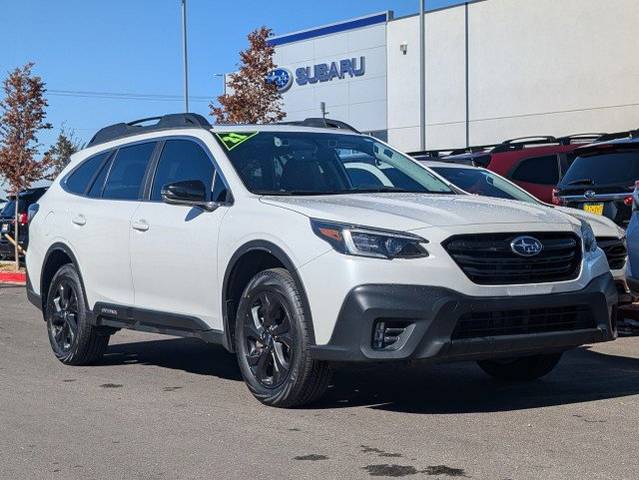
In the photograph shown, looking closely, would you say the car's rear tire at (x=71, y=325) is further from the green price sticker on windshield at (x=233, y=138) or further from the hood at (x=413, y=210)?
the hood at (x=413, y=210)

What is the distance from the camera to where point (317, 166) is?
690 cm

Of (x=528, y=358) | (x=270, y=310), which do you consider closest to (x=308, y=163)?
(x=270, y=310)

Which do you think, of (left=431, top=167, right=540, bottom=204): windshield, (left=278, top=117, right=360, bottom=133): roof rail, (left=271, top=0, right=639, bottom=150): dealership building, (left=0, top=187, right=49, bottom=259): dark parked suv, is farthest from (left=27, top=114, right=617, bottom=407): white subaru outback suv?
(left=271, top=0, right=639, bottom=150): dealership building

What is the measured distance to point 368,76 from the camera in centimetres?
3422

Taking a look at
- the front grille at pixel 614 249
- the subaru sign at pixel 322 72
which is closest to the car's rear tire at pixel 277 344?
the front grille at pixel 614 249

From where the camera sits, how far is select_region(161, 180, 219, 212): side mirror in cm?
654

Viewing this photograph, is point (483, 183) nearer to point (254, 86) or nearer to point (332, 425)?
point (332, 425)

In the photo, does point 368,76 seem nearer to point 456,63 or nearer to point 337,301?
point 456,63

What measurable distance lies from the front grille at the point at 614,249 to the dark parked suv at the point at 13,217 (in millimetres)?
14031

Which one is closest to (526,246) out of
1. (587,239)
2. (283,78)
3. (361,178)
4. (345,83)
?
(587,239)

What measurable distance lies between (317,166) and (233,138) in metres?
0.63

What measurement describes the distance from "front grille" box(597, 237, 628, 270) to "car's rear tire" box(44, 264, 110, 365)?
4.53 metres

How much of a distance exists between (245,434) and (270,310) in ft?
2.71

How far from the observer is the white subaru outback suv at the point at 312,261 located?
17.8 feet
